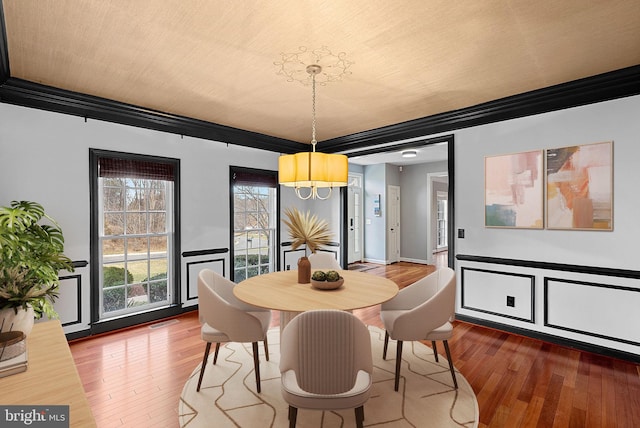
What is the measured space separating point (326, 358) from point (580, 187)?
3.04m

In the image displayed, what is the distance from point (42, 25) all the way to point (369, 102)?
2708 millimetres

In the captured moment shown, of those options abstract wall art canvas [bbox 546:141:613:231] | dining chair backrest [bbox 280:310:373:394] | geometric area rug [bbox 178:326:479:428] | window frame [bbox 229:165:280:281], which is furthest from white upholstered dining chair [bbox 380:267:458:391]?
window frame [bbox 229:165:280:281]

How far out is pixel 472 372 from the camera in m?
2.65

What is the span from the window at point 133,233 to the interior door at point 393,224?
5.13m

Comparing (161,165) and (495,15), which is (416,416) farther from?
(161,165)

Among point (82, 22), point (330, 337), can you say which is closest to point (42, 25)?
point (82, 22)

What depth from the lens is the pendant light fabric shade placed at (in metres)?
2.46

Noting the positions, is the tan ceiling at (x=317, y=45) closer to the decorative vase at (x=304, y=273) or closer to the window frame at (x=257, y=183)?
the window frame at (x=257, y=183)

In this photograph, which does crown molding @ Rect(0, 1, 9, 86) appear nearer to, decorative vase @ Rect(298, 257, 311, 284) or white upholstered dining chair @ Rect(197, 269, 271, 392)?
white upholstered dining chair @ Rect(197, 269, 271, 392)

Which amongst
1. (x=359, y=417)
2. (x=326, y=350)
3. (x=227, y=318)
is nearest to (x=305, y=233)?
(x=227, y=318)

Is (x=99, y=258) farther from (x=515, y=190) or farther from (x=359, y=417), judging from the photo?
(x=515, y=190)

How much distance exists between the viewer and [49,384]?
107 cm

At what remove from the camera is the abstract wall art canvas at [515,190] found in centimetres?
332

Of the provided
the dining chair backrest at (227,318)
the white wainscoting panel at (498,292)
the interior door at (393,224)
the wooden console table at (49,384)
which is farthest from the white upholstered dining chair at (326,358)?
the interior door at (393,224)
